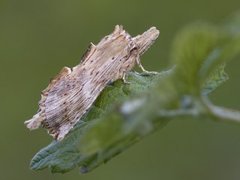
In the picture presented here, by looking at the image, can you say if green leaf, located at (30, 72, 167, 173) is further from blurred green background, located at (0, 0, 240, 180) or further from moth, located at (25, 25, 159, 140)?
blurred green background, located at (0, 0, 240, 180)

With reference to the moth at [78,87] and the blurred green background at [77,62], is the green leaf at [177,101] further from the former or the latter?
the blurred green background at [77,62]

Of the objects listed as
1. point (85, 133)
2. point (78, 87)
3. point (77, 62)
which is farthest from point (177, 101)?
point (77, 62)

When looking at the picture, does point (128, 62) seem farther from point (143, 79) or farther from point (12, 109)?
point (12, 109)

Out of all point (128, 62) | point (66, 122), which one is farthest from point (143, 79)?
point (128, 62)

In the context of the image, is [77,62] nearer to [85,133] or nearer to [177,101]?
[85,133]

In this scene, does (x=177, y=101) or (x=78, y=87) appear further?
(x=78, y=87)
